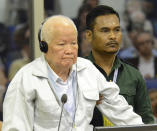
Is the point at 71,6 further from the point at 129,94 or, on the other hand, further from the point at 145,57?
the point at 129,94

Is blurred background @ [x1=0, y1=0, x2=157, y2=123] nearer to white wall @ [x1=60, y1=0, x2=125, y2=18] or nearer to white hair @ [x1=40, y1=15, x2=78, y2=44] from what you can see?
white wall @ [x1=60, y1=0, x2=125, y2=18]

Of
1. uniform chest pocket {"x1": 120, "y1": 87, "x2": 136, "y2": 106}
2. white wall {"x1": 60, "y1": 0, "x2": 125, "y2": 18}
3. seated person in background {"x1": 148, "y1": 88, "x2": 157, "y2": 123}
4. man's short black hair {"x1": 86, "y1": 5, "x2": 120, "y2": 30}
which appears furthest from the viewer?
seated person in background {"x1": 148, "y1": 88, "x2": 157, "y2": 123}

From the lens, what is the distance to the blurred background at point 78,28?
328cm

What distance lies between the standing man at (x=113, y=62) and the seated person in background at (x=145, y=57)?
146cm

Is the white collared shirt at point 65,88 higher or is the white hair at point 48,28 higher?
the white hair at point 48,28

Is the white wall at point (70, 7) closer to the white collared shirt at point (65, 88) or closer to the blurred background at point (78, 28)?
the blurred background at point (78, 28)

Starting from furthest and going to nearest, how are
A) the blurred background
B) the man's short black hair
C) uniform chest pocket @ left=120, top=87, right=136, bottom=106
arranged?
1. the blurred background
2. the man's short black hair
3. uniform chest pocket @ left=120, top=87, right=136, bottom=106

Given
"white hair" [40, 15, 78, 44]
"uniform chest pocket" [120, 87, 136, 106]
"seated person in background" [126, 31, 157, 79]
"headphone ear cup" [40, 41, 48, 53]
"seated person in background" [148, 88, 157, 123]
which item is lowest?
"seated person in background" [148, 88, 157, 123]

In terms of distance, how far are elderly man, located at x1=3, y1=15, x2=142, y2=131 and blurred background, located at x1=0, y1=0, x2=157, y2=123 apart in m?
1.38

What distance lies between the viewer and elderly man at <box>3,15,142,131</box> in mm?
1698

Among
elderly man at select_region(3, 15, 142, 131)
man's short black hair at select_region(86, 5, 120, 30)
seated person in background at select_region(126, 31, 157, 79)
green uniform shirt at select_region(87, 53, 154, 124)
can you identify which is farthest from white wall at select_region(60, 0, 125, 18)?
elderly man at select_region(3, 15, 142, 131)

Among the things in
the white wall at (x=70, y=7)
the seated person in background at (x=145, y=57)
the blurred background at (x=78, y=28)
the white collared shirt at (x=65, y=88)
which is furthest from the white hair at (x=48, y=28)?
the seated person in background at (x=145, y=57)

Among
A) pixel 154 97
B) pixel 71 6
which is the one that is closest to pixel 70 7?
pixel 71 6

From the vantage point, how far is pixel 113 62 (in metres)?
2.31
